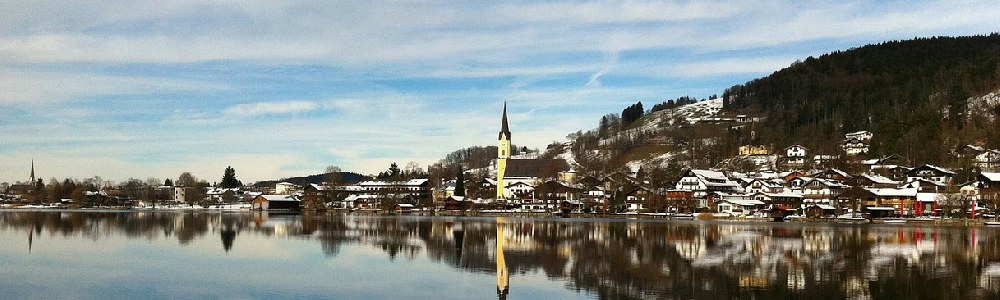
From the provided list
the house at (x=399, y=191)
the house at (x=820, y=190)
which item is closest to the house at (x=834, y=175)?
the house at (x=820, y=190)

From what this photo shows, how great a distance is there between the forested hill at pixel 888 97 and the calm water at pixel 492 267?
189 ft

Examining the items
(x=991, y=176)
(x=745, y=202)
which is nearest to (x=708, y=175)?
(x=745, y=202)

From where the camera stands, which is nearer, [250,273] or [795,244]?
[250,273]

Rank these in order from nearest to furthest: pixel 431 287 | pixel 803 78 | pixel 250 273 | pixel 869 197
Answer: pixel 431 287, pixel 250 273, pixel 869 197, pixel 803 78

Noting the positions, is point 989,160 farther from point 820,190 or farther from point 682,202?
point 682,202

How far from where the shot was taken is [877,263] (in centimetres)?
2455

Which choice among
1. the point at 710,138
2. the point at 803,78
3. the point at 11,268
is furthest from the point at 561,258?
the point at 803,78

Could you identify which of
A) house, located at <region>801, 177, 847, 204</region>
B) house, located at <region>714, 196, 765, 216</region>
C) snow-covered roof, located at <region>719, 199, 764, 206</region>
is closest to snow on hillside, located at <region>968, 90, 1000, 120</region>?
house, located at <region>801, 177, 847, 204</region>

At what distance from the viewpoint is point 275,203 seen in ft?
318

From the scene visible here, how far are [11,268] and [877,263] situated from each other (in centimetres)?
2285

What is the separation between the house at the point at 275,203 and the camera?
315ft

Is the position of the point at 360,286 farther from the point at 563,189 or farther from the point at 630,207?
the point at 563,189

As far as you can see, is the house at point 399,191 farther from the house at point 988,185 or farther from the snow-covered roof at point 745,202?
the house at point 988,185

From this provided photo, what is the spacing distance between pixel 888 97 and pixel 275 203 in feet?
302
